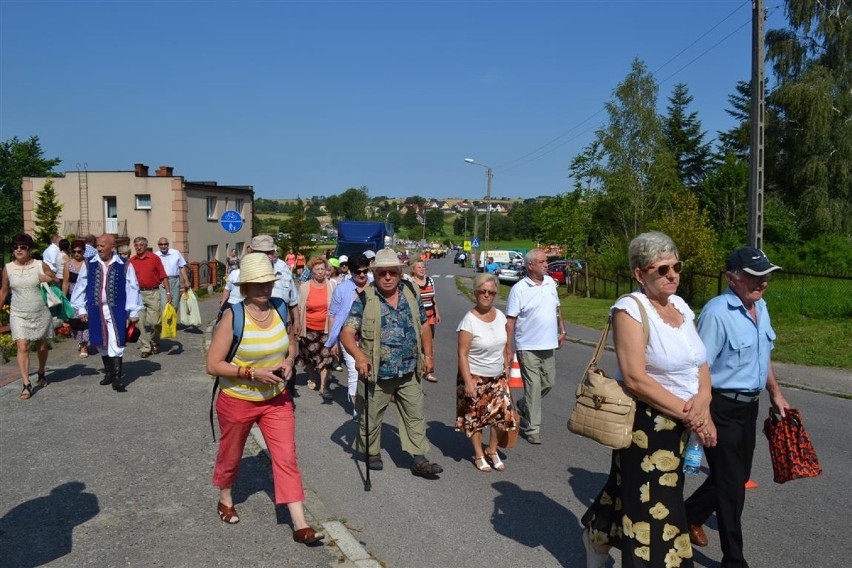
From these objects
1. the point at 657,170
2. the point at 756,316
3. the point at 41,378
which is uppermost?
the point at 657,170

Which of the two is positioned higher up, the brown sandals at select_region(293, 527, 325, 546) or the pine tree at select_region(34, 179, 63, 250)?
the pine tree at select_region(34, 179, 63, 250)

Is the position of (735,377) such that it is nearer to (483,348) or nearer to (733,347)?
(733,347)

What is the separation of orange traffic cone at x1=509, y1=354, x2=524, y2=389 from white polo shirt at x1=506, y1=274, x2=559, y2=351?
23cm

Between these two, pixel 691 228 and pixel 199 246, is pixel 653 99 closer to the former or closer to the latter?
pixel 691 228

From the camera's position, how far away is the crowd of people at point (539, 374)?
12.0ft

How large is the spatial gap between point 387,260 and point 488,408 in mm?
1528

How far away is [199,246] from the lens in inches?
1587

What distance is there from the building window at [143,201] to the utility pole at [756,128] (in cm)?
3302

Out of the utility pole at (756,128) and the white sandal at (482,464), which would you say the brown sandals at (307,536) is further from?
the utility pole at (756,128)

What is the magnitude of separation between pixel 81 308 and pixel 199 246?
3145cm

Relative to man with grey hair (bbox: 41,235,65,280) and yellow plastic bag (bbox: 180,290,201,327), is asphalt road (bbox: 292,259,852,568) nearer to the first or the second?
yellow plastic bag (bbox: 180,290,201,327)

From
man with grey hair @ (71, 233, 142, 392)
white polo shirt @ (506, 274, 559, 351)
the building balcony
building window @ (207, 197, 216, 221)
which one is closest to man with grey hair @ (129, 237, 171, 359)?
man with grey hair @ (71, 233, 142, 392)

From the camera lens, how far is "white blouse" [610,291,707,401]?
364cm

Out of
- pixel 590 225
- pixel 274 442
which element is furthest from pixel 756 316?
pixel 590 225
